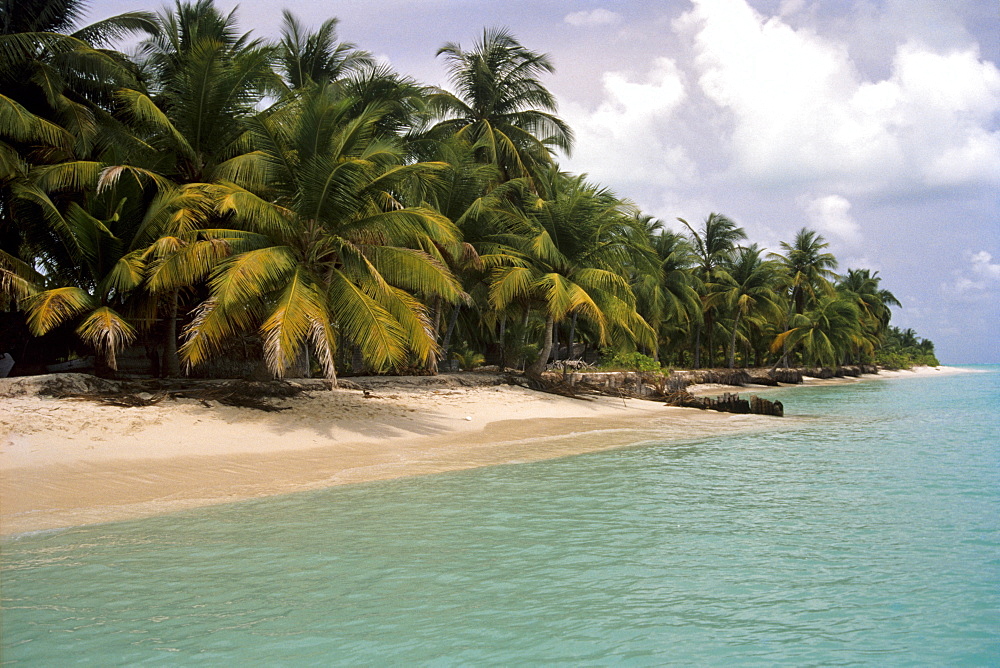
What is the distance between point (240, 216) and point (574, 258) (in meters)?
10.6

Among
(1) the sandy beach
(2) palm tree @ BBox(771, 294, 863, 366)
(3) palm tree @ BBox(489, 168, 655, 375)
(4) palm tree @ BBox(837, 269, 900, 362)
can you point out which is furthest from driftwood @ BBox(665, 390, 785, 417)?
(4) palm tree @ BBox(837, 269, 900, 362)

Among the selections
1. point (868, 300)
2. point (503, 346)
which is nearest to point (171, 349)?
point (503, 346)

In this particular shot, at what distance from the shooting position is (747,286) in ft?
129

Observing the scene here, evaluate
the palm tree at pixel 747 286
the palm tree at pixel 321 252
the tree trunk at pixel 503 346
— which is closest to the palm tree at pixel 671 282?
the palm tree at pixel 747 286

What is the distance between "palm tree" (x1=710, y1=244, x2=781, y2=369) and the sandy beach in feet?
80.0

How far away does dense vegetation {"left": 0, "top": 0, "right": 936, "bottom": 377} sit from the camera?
1197 centimetres

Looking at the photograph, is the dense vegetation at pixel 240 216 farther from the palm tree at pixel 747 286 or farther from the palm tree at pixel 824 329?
the palm tree at pixel 824 329

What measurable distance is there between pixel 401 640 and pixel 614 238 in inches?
735

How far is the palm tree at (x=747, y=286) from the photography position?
38.5 metres

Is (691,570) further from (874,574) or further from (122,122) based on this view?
(122,122)

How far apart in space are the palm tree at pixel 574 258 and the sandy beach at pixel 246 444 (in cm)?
424

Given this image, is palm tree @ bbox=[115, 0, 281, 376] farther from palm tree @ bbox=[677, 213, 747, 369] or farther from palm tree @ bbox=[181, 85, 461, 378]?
palm tree @ bbox=[677, 213, 747, 369]

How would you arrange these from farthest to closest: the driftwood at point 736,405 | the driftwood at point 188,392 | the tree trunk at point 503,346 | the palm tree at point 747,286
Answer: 1. the palm tree at point 747,286
2. the tree trunk at point 503,346
3. the driftwood at point 736,405
4. the driftwood at point 188,392

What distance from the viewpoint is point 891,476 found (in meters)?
9.72
